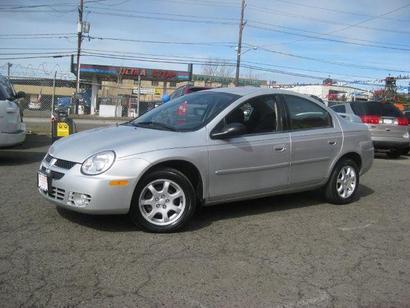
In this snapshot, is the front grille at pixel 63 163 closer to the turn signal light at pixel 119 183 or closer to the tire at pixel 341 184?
the turn signal light at pixel 119 183

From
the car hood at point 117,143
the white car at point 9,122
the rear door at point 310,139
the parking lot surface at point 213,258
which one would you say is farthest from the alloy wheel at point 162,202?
the white car at point 9,122

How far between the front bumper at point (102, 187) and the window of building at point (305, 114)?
2.23 m

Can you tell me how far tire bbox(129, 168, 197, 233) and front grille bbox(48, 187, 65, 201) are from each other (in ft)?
2.24

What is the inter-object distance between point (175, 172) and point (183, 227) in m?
0.61

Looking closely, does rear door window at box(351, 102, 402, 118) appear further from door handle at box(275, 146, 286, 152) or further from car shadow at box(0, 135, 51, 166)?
door handle at box(275, 146, 286, 152)

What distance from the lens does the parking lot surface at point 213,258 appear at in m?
3.69

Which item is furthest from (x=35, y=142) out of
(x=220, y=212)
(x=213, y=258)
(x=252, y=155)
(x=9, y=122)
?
(x=213, y=258)

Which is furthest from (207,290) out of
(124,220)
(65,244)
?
(124,220)

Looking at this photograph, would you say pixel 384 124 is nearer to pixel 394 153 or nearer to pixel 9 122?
pixel 394 153

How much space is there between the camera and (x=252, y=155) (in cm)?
573

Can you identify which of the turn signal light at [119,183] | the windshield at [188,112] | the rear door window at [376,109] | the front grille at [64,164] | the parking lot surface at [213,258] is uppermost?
the rear door window at [376,109]

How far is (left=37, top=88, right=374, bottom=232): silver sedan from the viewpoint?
4914 millimetres

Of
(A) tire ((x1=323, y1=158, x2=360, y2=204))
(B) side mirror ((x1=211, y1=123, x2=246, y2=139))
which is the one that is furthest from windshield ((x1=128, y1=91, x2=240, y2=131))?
(A) tire ((x1=323, y1=158, x2=360, y2=204))

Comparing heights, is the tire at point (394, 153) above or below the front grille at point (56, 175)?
below
